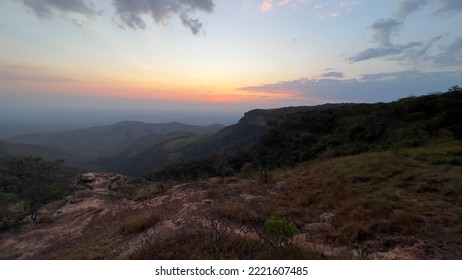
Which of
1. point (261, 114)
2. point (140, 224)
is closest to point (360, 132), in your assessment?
point (140, 224)

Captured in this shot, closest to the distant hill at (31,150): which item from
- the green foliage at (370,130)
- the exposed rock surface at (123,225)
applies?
the green foliage at (370,130)

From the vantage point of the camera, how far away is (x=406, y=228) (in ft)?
21.6

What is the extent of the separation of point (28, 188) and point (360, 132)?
24045 millimetres


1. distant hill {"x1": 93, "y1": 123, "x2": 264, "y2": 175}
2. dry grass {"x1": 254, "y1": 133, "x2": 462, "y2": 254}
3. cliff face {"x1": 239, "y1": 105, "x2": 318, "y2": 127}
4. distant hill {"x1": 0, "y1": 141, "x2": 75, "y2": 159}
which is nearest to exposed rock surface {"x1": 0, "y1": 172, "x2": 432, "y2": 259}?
dry grass {"x1": 254, "y1": 133, "x2": 462, "y2": 254}

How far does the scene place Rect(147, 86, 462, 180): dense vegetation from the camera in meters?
19.2

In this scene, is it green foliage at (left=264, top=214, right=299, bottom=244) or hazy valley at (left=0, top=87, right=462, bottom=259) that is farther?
hazy valley at (left=0, top=87, right=462, bottom=259)

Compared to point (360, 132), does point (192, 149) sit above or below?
below

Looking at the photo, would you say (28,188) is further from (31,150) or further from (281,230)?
(31,150)

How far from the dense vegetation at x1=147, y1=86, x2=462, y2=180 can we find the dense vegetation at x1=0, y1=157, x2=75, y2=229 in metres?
11.0

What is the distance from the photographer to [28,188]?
1780 centimetres

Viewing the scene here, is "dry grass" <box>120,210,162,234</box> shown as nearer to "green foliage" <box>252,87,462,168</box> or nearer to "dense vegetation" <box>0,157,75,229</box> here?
"dense vegetation" <box>0,157,75,229</box>

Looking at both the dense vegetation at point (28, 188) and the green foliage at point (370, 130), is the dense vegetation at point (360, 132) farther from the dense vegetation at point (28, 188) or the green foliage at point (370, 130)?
the dense vegetation at point (28, 188)
